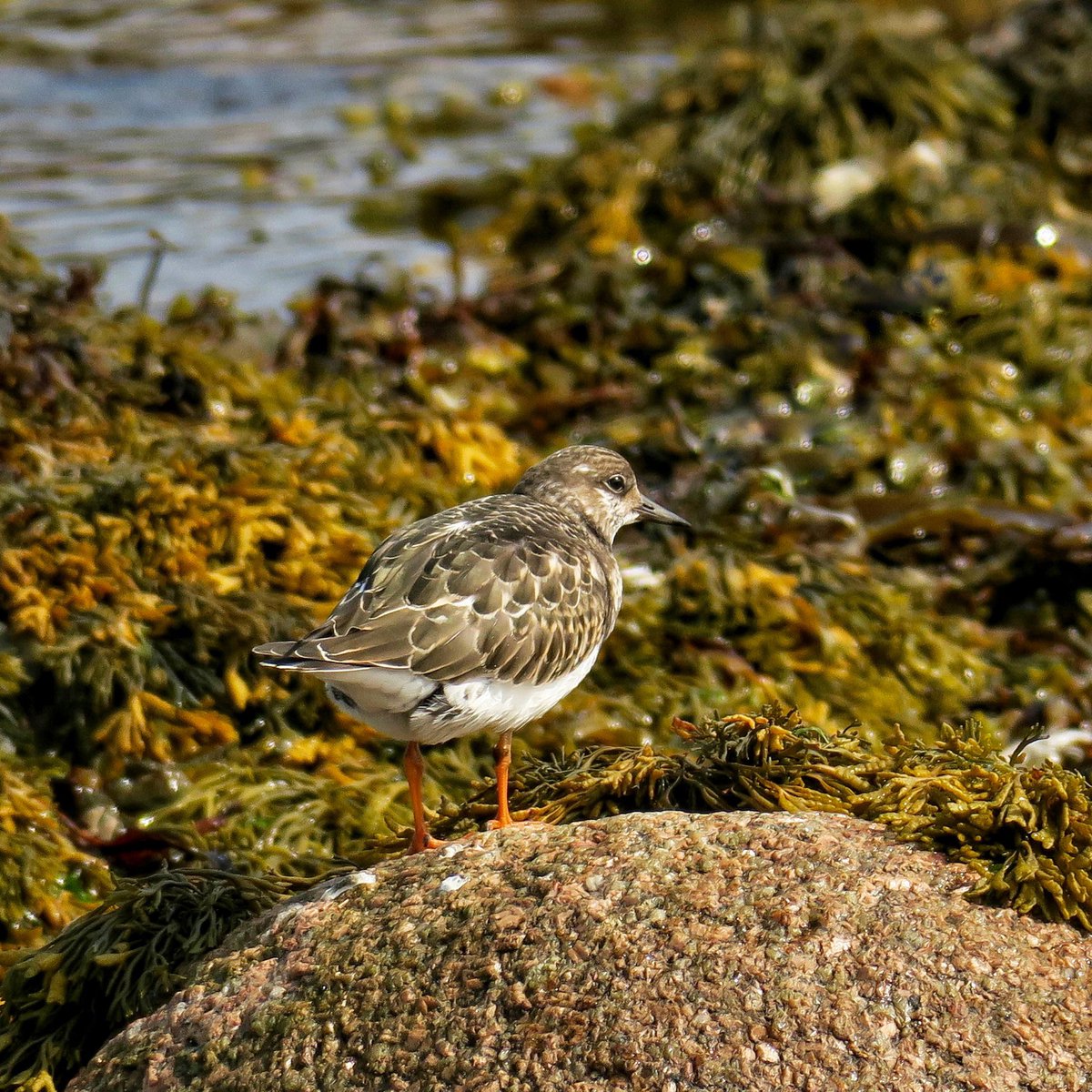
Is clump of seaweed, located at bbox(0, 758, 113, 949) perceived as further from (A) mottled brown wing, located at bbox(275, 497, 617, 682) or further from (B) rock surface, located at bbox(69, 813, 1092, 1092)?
(A) mottled brown wing, located at bbox(275, 497, 617, 682)

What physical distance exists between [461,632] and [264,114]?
799cm

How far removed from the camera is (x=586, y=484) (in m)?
4.13

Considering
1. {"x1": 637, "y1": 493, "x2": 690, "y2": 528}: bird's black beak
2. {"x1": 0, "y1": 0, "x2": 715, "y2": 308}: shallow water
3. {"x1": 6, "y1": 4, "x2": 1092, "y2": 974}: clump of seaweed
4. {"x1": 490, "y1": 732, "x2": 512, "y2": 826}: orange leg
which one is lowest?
{"x1": 0, "y1": 0, "x2": 715, "y2": 308}: shallow water

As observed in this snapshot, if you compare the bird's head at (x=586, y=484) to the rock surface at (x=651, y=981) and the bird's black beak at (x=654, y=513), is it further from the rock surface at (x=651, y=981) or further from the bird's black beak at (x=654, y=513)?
the rock surface at (x=651, y=981)

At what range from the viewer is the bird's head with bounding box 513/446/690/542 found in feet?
13.5

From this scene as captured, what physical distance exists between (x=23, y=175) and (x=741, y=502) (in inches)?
223

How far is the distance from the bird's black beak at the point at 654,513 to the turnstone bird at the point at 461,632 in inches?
24.8

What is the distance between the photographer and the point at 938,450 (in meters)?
5.55

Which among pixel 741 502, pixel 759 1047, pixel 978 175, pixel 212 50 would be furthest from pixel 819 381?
pixel 212 50

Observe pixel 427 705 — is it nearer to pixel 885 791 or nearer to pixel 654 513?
pixel 885 791

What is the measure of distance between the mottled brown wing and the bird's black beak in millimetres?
714

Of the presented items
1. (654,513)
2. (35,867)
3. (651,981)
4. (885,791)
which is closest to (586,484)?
(654,513)

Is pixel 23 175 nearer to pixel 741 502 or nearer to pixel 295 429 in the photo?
pixel 295 429

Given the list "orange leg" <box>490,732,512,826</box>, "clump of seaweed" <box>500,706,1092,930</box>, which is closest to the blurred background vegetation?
"clump of seaweed" <box>500,706,1092,930</box>
